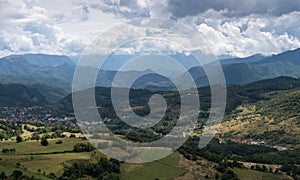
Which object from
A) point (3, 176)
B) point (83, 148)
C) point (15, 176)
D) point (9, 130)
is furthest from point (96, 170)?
point (9, 130)

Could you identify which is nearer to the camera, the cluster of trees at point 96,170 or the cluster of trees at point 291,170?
the cluster of trees at point 96,170

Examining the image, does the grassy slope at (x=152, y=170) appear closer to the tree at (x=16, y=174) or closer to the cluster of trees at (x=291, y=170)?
the tree at (x=16, y=174)

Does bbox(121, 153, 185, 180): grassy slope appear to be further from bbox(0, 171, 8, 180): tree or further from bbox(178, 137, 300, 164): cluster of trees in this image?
bbox(0, 171, 8, 180): tree

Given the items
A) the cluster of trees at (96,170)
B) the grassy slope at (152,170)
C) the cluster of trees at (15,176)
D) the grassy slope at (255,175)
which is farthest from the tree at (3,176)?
the grassy slope at (255,175)

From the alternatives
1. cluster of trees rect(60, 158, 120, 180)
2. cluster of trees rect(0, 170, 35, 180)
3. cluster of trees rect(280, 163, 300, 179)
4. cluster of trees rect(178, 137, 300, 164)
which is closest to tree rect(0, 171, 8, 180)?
cluster of trees rect(0, 170, 35, 180)

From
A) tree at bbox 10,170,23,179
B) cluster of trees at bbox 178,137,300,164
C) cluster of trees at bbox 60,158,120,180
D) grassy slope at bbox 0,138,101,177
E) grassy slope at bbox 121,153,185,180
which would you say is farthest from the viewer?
cluster of trees at bbox 178,137,300,164

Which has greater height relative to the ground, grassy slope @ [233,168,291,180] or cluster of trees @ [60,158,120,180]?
cluster of trees @ [60,158,120,180]

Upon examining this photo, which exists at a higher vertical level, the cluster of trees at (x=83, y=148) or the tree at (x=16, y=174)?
the cluster of trees at (x=83, y=148)

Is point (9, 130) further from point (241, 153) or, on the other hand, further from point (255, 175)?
point (255, 175)
